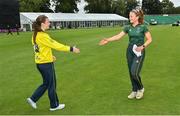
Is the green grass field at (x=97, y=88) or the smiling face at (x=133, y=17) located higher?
the smiling face at (x=133, y=17)

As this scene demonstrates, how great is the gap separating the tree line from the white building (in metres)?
8.43

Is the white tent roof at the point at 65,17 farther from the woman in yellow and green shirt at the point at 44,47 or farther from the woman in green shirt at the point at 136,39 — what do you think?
the woman in yellow and green shirt at the point at 44,47

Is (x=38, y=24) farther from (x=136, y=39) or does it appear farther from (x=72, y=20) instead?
(x=72, y=20)

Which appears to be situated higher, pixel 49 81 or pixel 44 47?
pixel 44 47

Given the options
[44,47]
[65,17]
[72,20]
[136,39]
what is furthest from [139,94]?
[72,20]

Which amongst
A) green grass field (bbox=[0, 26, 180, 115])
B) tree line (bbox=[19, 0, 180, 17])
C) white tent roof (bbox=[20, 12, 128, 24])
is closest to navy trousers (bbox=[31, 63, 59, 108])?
green grass field (bbox=[0, 26, 180, 115])

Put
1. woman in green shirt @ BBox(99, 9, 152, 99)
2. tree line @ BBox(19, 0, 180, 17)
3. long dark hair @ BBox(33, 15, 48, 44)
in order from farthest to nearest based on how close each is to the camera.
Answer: tree line @ BBox(19, 0, 180, 17), woman in green shirt @ BBox(99, 9, 152, 99), long dark hair @ BBox(33, 15, 48, 44)

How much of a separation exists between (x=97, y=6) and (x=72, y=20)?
4318cm

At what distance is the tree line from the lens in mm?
123681

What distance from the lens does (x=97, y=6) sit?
152375 millimetres

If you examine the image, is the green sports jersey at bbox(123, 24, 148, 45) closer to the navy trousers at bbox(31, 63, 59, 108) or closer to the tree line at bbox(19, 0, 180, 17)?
the navy trousers at bbox(31, 63, 59, 108)

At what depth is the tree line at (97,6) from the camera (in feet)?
406

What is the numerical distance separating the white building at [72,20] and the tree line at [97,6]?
8.43m

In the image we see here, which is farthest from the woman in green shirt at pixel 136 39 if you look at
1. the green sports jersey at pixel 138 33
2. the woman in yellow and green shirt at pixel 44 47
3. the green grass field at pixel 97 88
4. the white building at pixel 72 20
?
the white building at pixel 72 20
